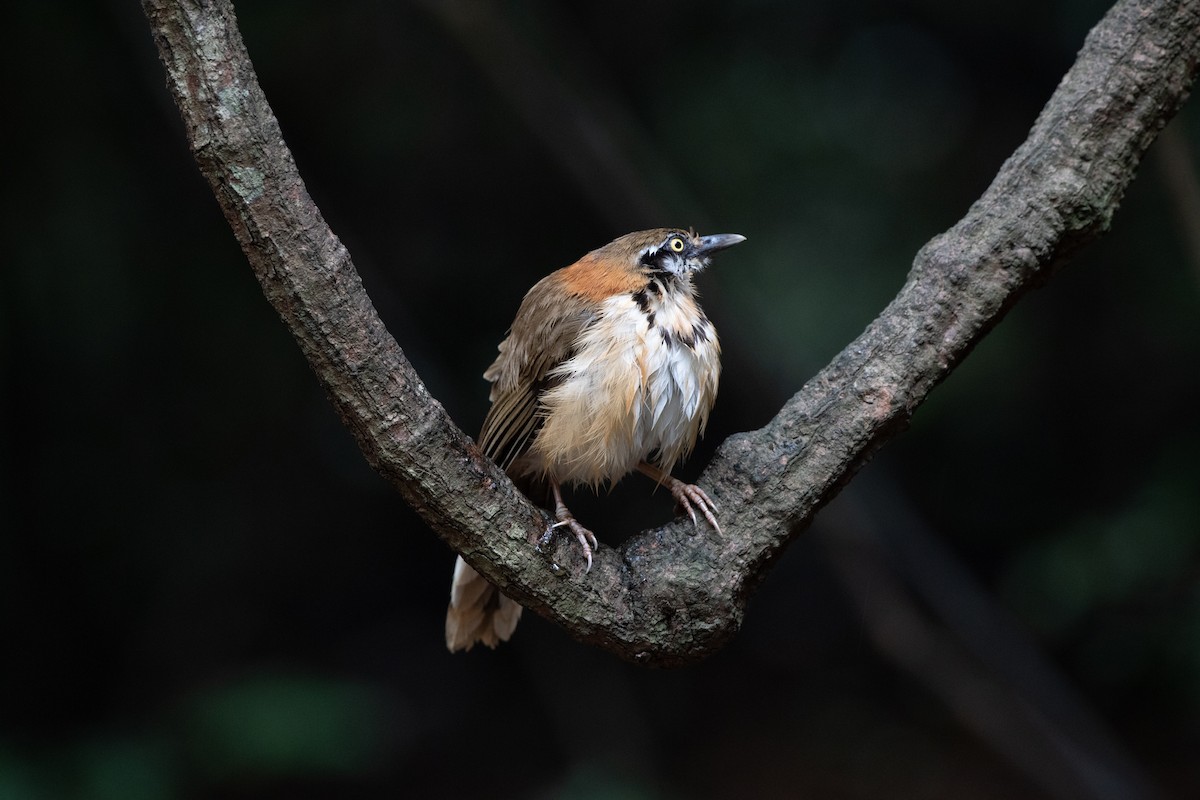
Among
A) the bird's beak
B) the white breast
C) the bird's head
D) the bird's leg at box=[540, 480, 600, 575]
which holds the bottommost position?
the bird's leg at box=[540, 480, 600, 575]

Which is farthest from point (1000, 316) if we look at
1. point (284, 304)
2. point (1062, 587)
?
point (1062, 587)

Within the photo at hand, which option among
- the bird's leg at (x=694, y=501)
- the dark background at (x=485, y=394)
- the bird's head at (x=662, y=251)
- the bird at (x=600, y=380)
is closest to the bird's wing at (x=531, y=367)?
the bird at (x=600, y=380)

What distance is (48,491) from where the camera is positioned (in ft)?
17.2

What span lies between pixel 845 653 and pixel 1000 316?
434cm

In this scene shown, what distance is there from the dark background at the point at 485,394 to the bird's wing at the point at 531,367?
6.78 ft

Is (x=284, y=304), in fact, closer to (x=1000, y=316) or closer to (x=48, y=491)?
(x=1000, y=316)

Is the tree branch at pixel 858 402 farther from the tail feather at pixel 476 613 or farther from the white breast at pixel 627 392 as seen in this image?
the tail feather at pixel 476 613

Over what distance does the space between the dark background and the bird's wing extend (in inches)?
81.4

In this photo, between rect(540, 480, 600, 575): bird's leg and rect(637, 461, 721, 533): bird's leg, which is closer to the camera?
rect(540, 480, 600, 575): bird's leg

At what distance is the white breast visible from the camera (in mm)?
3031

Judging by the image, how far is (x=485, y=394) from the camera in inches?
217

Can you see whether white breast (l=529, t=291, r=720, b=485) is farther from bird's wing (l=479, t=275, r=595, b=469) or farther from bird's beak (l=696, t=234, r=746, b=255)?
bird's beak (l=696, t=234, r=746, b=255)

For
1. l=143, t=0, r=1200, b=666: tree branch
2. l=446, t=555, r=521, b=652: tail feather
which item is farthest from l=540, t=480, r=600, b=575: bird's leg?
l=446, t=555, r=521, b=652: tail feather

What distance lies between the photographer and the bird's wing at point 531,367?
3141 mm
